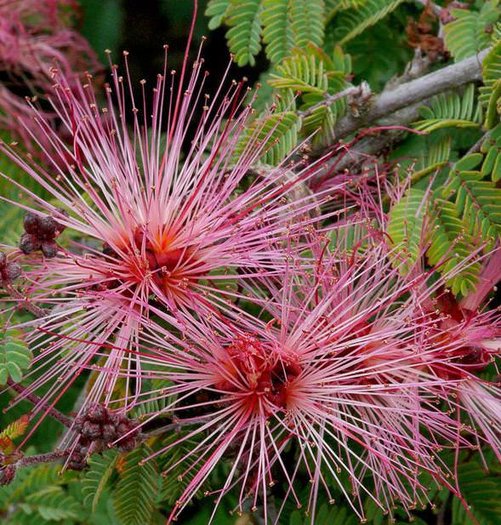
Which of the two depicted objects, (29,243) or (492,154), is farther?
(492,154)

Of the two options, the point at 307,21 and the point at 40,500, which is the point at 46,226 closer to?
the point at 40,500

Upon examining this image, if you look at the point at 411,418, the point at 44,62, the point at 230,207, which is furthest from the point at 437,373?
the point at 44,62

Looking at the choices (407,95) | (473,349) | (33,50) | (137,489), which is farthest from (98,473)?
(33,50)

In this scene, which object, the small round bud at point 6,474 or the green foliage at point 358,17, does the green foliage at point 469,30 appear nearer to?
the green foliage at point 358,17

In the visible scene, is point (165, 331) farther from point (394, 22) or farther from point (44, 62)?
point (44, 62)

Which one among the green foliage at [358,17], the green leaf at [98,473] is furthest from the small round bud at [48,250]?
the green foliage at [358,17]

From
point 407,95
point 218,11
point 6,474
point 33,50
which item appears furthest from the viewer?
point 33,50

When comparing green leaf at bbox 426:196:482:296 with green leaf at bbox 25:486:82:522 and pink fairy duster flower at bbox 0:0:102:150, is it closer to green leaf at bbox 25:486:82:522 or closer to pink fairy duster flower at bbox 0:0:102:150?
green leaf at bbox 25:486:82:522
